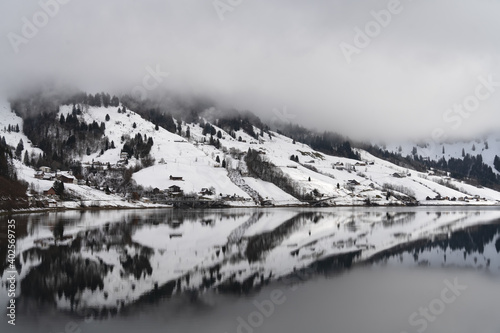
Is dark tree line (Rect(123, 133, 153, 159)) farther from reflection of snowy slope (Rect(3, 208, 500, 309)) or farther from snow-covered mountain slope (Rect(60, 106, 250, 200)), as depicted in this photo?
reflection of snowy slope (Rect(3, 208, 500, 309))

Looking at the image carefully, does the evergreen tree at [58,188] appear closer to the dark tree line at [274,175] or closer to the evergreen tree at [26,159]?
the evergreen tree at [26,159]

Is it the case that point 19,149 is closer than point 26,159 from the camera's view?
No

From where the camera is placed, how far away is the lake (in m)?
17.6

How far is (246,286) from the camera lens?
2330 centimetres

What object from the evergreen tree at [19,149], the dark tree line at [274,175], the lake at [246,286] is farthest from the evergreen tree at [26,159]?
the lake at [246,286]

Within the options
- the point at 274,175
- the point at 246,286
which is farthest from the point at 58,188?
the point at 274,175

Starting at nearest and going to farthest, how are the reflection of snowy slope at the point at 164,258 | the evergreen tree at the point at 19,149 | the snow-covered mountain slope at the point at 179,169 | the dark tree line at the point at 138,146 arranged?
the reflection of snowy slope at the point at 164,258
the snow-covered mountain slope at the point at 179,169
the evergreen tree at the point at 19,149
the dark tree line at the point at 138,146

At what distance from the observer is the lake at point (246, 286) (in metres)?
17.6

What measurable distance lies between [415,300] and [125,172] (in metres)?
140

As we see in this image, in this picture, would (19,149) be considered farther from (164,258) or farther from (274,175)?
(164,258)

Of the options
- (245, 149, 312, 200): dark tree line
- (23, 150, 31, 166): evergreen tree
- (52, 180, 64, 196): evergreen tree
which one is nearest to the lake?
(52, 180, 64, 196): evergreen tree

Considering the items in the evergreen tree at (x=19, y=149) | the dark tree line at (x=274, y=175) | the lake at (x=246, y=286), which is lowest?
the lake at (x=246, y=286)

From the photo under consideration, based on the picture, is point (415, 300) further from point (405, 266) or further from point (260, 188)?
point (260, 188)

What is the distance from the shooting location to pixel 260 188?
164 meters
